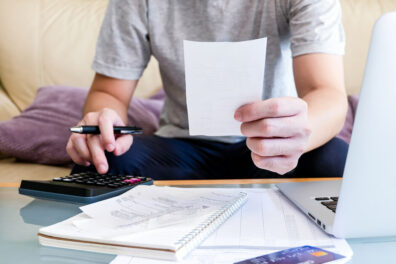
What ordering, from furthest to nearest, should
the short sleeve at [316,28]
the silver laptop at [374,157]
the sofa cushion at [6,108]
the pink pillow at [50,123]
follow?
the sofa cushion at [6,108]
the pink pillow at [50,123]
the short sleeve at [316,28]
the silver laptop at [374,157]

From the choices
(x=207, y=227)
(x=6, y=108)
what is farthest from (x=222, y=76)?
(x=6, y=108)

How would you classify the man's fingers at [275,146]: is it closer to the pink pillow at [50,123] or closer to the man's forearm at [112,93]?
the man's forearm at [112,93]

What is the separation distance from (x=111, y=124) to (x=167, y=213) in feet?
0.97

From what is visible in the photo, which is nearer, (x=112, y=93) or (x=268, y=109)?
(x=268, y=109)

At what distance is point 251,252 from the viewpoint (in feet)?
1.54

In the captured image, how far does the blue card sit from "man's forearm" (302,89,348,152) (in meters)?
0.34

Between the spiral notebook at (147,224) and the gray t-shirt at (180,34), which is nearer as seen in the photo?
the spiral notebook at (147,224)

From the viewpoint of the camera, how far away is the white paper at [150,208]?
1.71ft

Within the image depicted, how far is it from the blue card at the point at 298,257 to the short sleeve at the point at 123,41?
2.61 ft

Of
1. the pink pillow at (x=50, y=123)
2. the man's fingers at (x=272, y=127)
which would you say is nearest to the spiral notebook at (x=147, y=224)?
the man's fingers at (x=272, y=127)

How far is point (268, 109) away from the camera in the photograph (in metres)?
0.56

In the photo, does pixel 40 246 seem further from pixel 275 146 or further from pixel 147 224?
pixel 275 146

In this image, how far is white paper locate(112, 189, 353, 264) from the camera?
1.51 ft

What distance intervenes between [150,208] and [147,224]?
0.25 feet
